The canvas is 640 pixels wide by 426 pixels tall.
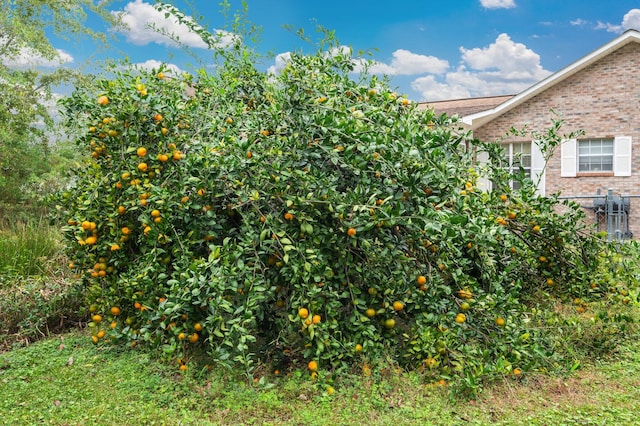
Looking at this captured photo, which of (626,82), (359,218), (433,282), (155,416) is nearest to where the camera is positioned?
(155,416)

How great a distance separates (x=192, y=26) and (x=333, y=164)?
6.75 ft

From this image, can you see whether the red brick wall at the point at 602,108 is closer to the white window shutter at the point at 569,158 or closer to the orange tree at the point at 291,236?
the white window shutter at the point at 569,158

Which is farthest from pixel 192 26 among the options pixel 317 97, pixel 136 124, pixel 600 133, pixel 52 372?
pixel 600 133

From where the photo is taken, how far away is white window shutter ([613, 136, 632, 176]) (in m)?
12.1

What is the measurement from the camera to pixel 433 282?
9.97 feet

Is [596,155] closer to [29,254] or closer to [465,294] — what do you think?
[465,294]

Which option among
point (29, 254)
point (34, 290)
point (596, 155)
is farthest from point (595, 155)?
point (34, 290)

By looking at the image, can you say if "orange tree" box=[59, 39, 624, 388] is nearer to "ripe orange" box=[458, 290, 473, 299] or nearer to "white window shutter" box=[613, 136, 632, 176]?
"ripe orange" box=[458, 290, 473, 299]

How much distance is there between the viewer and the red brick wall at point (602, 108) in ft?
40.0

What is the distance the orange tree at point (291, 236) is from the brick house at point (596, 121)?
390 inches

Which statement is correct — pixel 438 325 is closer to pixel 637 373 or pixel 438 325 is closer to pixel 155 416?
Answer: pixel 637 373

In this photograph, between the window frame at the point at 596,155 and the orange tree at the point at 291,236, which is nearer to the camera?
the orange tree at the point at 291,236

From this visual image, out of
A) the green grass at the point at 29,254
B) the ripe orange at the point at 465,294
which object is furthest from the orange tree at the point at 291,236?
the green grass at the point at 29,254

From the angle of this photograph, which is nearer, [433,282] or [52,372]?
[433,282]
